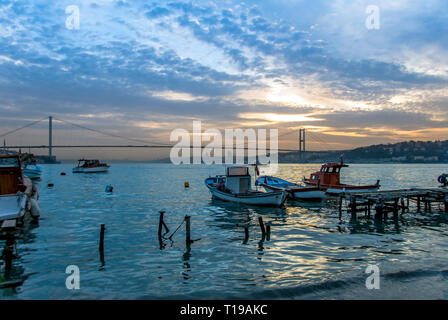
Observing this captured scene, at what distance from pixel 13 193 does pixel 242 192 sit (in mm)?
17199

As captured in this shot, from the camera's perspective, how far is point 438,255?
12.8 metres

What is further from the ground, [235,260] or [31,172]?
[31,172]

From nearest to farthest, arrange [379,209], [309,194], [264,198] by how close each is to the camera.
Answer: [379,209], [264,198], [309,194]

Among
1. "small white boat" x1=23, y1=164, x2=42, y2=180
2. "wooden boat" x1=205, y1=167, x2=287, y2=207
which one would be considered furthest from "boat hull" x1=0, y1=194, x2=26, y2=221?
"small white boat" x1=23, y1=164, x2=42, y2=180

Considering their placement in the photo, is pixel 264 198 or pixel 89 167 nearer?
pixel 264 198

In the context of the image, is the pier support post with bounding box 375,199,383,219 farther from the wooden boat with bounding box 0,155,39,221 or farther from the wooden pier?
the wooden boat with bounding box 0,155,39,221

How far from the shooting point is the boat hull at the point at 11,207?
16594 millimetres

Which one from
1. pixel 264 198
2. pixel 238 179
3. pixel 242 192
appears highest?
pixel 238 179

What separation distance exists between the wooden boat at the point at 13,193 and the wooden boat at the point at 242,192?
15.0 meters

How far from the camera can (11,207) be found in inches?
676

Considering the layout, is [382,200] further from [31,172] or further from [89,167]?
[89,167]

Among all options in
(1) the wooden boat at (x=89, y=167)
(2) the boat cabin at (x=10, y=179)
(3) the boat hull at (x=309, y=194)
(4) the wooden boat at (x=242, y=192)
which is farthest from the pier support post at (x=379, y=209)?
(1) the wooden boat at (x=89, y=167)

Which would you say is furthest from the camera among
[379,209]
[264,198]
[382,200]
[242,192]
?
[242,192]

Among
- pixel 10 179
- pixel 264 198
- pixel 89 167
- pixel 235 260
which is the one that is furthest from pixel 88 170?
pixel 235 260
